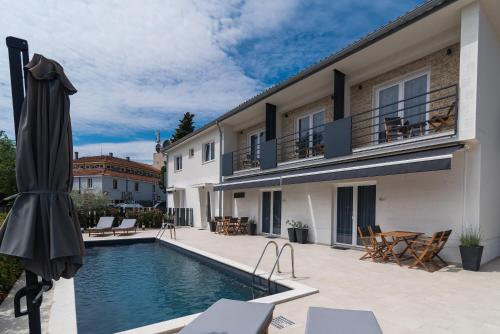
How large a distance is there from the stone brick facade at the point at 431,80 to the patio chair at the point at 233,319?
8.74 meters

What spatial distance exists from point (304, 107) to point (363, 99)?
393 centimetres

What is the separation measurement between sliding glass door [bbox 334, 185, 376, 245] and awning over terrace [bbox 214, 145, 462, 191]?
1.63 meters

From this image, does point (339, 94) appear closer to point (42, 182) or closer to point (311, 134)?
point (311, 134)

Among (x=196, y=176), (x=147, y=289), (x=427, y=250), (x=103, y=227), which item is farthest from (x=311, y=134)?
(x=103, y=227)

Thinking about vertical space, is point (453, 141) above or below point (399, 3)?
below

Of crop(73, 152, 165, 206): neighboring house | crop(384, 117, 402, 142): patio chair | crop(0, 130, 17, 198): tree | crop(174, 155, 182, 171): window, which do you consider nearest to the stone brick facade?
crop(384, 117, 402, 142): patio chair

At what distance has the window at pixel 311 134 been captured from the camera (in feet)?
51.7

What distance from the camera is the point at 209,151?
24969 mm

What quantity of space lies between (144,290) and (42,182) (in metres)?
6.42

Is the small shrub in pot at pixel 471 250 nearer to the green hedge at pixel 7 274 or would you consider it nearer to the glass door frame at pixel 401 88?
the glass door frame at pixel 401 88

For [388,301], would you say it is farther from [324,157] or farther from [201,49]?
[201,49]

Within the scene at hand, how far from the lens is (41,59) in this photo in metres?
3.30

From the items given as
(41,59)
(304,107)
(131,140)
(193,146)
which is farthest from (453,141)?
(131,140)

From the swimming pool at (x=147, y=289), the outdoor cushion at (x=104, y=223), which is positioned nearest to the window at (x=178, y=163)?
the outdoor cushion at (x=104, y=223)
